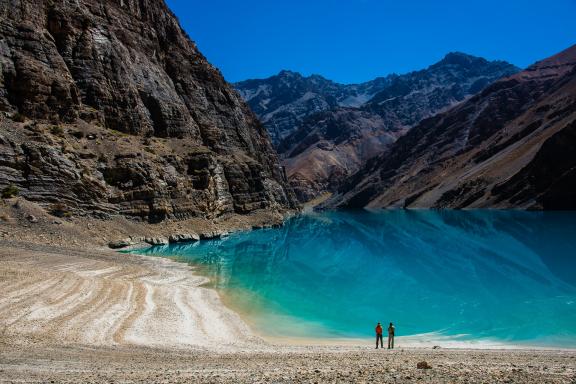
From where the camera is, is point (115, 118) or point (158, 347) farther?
point (115, 118)

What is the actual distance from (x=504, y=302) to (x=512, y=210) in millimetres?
98970

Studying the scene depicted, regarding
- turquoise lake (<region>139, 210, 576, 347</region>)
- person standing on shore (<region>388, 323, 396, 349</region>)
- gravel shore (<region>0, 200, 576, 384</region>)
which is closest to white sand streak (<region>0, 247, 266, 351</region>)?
gravel shore (<region>0, 200, 576, 384</region>)

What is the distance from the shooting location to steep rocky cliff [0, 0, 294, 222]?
57281 millimetres

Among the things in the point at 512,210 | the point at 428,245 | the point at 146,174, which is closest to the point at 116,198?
the point at 146,174

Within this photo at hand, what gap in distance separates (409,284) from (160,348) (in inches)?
1002

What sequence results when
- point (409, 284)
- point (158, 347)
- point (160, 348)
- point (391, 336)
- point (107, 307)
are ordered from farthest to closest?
point (409, 284) → point (107, 307) → point (391, 336) → point (158, 347) → point (160, 348)

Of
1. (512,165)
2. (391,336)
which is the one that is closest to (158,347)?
(391,336)

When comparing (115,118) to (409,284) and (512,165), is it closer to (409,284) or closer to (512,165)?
(409,284)

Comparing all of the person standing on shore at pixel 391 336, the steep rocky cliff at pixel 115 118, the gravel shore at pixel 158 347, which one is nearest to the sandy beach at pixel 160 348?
the gravel shore at pixel 158 347

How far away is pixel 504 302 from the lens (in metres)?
29.3

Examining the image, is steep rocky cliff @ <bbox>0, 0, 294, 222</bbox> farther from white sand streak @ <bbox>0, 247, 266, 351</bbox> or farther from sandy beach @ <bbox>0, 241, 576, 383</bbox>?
sandy beach @ <bbox>0, 241, 576, 383</bbox>

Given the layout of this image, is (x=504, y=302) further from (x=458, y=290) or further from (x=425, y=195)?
(x=425, y=195)

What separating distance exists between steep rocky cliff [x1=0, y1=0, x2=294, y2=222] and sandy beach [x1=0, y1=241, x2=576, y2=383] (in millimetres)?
25391

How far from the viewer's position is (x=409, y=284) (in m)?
37.4
